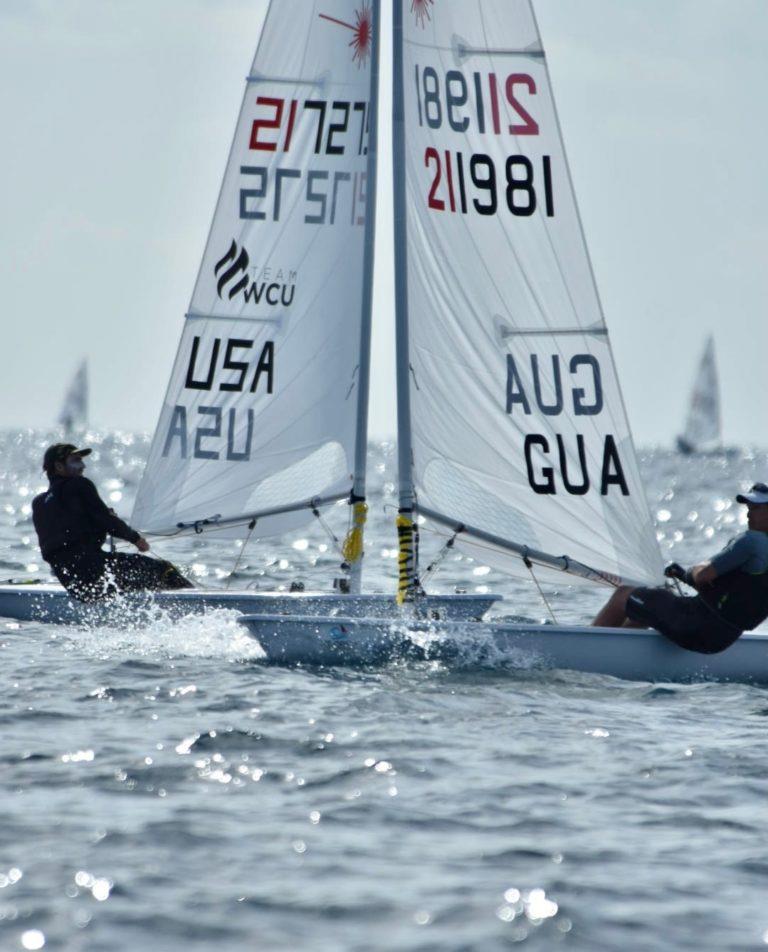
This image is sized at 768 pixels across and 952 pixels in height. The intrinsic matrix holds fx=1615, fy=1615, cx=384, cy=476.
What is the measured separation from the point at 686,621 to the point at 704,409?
57103 millimetres

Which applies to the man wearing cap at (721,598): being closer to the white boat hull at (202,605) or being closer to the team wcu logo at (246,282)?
the white boat hull at (202,605)

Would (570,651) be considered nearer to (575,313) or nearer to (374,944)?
(575,313)

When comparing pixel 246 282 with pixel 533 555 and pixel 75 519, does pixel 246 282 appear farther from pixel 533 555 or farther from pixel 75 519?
pixel 533 555

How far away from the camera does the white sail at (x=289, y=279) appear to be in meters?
11.0

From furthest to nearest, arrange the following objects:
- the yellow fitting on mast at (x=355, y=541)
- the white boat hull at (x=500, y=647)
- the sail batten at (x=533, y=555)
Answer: the yellow fitting on mast at (x=355, y=541), the sail batten at (x=533, y=555), the white boat hull at (x=500, y=647)

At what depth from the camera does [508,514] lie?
34.5 ft

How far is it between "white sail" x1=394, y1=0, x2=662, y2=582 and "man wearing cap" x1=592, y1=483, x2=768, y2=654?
90 cm

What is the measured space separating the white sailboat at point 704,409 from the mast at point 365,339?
2143 inches

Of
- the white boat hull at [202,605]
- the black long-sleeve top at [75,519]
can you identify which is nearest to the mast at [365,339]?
the white boat hull at [202,605]

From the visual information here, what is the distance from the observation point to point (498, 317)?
10.5 metres

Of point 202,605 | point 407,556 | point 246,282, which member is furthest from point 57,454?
point 407,556

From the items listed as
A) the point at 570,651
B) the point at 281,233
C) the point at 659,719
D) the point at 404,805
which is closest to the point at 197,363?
the point at 281,233

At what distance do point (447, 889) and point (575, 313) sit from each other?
5.72 meters

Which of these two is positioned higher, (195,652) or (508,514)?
(508,514)
